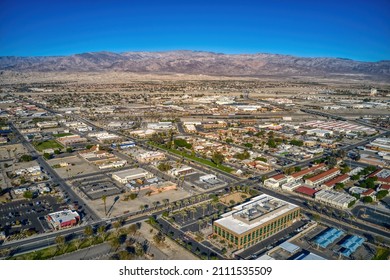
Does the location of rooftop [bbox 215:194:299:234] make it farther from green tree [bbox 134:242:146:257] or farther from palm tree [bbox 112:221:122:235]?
palm tree [bbox 112:221:122:235]

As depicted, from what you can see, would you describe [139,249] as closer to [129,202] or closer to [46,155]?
[129,202]

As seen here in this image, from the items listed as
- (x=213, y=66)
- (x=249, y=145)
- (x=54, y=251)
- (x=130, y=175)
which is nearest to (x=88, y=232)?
(x=54, y=251)

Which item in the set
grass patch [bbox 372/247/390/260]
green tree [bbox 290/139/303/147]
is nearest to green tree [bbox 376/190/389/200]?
grass patch [bbox 372/247/390/260]

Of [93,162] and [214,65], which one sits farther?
[214,65]

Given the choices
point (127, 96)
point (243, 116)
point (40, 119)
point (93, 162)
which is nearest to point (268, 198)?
point (93, 162)

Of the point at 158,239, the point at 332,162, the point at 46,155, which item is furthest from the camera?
the point at 46,155

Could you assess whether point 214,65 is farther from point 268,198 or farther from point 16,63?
point 268,198
